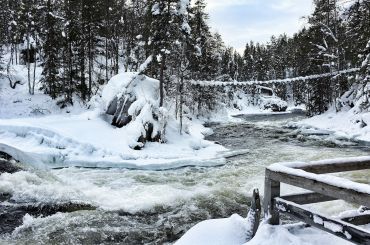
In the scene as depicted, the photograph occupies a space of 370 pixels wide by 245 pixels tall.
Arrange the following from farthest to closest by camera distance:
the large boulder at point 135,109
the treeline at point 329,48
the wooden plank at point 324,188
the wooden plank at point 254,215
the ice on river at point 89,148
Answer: the treeline at point 329,48 < the large boulder at point 135,109 < the ice on river at point 89,148 < the wooden plank at point 254,215 < the wooden plank at point 324,188

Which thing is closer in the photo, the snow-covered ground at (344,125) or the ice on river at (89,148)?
the ice on river at (89,148)

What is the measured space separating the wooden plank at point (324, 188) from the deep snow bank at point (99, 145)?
12659 mm

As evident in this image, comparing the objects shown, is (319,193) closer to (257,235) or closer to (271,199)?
(271,199)

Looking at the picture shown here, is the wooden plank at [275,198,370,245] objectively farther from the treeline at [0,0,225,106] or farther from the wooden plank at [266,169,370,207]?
the treeline at [0,0,225,106]

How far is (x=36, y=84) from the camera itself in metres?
42.7

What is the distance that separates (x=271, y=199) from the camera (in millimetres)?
5078

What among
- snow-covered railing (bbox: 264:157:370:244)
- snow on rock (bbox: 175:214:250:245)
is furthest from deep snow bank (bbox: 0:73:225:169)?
snow-covered railing (bbox: 264:157:370:244)

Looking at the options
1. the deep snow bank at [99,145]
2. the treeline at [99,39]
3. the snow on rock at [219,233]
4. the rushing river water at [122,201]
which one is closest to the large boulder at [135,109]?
the deep snow bank at [99,145]

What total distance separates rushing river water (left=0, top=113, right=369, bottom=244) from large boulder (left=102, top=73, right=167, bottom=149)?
5384 mm

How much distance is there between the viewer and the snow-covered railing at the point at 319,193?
12.7 ft

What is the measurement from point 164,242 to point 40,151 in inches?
424

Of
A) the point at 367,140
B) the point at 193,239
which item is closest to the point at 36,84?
the point at 367,140

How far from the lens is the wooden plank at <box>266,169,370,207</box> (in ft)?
12.5

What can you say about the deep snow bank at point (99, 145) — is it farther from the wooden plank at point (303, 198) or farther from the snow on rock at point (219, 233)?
the wooden plank at point (303, 198)
